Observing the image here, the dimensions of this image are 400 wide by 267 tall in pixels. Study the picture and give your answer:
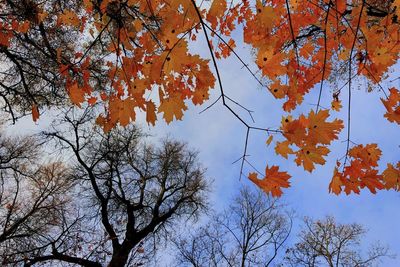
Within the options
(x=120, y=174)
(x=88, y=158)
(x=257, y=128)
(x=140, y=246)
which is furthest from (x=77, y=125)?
(x=257, y=128)

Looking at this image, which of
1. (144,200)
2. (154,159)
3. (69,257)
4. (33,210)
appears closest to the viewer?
(69,257)

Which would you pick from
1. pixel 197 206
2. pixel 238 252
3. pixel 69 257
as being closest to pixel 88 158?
pixel 69 257

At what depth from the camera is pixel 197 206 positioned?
652 inches

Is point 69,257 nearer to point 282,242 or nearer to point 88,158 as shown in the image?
point 88,158

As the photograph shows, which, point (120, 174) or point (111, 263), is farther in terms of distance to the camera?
point (120, 174)

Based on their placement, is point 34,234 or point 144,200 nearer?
point 34,234

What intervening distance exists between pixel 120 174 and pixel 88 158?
Answer: 1.63 m

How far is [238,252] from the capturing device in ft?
50.9

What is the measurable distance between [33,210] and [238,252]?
8889 mm

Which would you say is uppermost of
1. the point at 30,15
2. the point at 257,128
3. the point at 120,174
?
the point at 120,174

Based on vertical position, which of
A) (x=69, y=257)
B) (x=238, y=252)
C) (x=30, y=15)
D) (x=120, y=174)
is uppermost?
(x=120, y=174)

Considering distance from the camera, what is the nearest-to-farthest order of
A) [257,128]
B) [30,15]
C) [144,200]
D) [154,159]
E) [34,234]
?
[257,128], [30,15], [34,234], [144,200], [154,159]

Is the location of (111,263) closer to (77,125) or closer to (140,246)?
(140,246)

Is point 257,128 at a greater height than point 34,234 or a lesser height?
lesser
